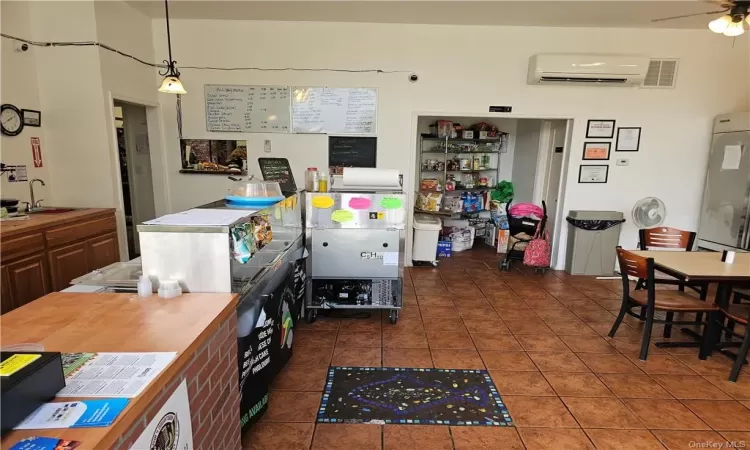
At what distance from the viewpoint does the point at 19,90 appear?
3.56 meters

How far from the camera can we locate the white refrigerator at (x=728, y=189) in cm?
455

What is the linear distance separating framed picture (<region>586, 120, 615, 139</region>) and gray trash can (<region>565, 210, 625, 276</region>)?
40.3 inches

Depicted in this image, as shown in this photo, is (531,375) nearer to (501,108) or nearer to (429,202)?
(429,202)

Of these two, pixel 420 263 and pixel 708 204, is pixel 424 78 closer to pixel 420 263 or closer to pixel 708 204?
pixel 420 263

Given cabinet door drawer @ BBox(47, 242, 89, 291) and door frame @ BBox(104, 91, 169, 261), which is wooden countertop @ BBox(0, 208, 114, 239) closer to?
cabinet door drawer @ BBox(47, 242, 89, 291)

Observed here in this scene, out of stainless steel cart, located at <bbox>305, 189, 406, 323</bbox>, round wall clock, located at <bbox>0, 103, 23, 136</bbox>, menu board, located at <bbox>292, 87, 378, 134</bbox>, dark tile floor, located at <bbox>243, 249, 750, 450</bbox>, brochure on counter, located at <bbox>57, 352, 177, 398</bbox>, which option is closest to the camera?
brochure on counter, located at <bbox>57, 352, 177, 398</bbox>

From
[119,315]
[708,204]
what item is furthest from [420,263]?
[119,315]

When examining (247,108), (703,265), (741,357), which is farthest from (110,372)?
(247,108)

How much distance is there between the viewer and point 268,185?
2588 mm

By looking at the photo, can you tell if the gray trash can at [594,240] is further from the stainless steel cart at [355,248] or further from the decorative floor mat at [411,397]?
the decorative floor mat at [411,397]

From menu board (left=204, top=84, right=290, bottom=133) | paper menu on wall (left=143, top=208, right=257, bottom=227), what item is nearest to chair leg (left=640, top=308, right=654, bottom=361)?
paper menu on wall (left=143, top=208, right=257, bottom=227)

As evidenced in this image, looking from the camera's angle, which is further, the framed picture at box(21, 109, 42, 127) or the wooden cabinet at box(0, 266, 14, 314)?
the framed picture at box(21, 109, 42, 127)

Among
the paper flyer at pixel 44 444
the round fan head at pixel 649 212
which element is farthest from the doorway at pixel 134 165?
the round fan head at pixel 649 212

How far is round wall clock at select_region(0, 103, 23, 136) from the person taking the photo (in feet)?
11.1
